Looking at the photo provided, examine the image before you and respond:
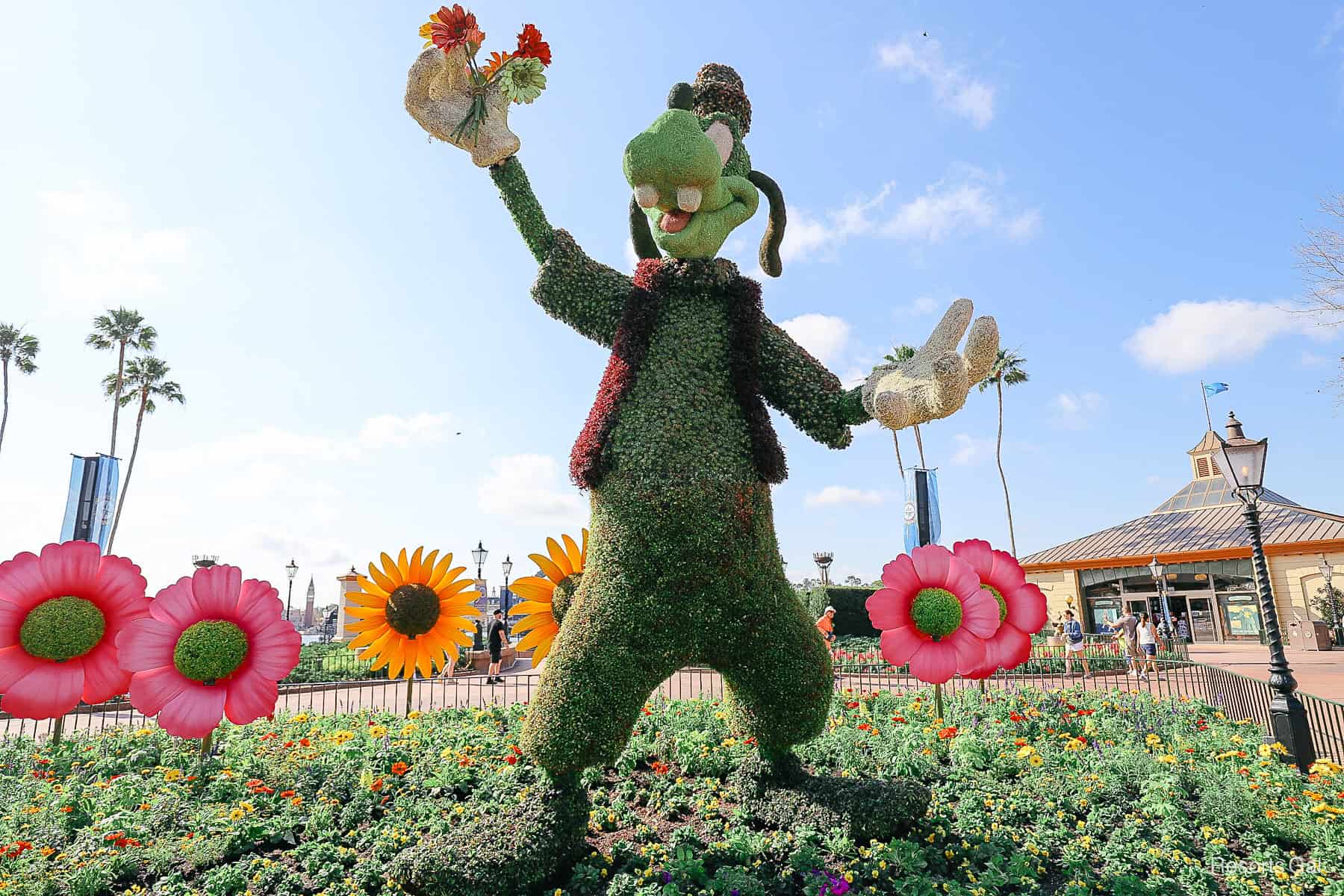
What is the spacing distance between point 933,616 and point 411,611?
11.7 ft

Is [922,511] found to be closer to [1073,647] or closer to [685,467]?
[1073,647]

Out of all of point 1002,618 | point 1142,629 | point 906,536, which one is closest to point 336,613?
point 906,536

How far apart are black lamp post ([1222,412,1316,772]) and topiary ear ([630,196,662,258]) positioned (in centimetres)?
500

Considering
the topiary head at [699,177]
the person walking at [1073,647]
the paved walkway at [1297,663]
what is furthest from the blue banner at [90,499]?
the paved walkway at [1297,663]

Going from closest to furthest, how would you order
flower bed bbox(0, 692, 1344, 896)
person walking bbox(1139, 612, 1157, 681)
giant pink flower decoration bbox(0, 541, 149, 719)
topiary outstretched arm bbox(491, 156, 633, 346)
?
flower bed bbox(0, 692, 1344, 896)
topiary outstretched arm bbox(491, 156, 633, 346)
giant pink flower decoration bbox(0, 541, 149, 719)
person walking bbox(1139, 612, 1157, 681)

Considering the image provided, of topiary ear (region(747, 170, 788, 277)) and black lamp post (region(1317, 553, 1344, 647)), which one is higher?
topiary ear (region(747, 170, 788, 277))

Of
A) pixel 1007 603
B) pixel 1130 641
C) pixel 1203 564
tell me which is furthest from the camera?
pixel 1203 564

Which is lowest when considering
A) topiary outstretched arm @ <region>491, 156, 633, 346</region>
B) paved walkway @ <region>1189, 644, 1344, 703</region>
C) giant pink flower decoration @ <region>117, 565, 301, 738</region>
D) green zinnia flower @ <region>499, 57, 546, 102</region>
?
paved walkway @ <region>1189, 644, 1344, 703</region>

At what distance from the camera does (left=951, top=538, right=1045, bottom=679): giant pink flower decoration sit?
477 centimetres

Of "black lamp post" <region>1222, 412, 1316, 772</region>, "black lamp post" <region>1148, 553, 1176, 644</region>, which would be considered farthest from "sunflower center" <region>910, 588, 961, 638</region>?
"black lamp post" <region>1148, 553, 1176, 644</region>

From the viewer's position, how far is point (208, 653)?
13.8ft

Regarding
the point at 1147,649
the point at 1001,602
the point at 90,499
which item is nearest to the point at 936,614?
the point at 1001,602

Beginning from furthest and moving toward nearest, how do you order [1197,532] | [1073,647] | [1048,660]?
1. [1197,532]
2. [1073,647]
3. [1048,660]

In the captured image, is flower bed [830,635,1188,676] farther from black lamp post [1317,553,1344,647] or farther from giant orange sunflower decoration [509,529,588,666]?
giant orange sunflower decoration [509,529,588,666]
